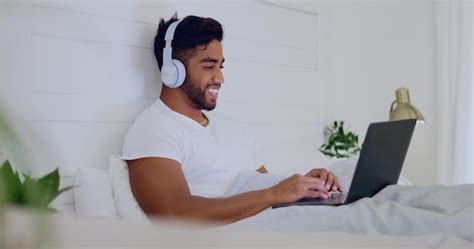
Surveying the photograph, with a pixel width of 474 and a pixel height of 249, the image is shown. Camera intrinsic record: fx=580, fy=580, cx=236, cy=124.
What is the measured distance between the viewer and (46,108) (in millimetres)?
1432

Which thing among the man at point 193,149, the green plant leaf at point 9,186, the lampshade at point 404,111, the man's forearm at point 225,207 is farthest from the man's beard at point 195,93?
the green plant leaf at point 9,186

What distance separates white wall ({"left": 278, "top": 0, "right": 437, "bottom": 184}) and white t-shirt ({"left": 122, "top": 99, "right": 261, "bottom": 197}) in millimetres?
828

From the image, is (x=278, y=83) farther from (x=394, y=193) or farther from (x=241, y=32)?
(x=394, y=193)

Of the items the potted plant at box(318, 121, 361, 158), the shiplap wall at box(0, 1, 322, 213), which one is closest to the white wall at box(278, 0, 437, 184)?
the potted plant at box(318, 121, 361, 158)

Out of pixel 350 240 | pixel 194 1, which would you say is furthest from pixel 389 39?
pixel 350 240

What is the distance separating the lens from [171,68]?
157 centimetres

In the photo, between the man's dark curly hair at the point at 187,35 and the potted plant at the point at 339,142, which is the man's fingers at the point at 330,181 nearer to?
the man's dark curly hair at the point at 187,35

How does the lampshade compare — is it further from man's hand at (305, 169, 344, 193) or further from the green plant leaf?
the green plant leaf

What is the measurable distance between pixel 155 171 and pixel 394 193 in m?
0.54

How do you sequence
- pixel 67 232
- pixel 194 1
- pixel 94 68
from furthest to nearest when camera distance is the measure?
1. pixel 194 1
2. pixel 94 68
3. pixel 67 232

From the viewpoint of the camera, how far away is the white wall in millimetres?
2455

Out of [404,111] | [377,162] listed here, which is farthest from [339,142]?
[377,162]

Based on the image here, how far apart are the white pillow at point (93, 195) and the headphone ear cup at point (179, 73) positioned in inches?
13.2

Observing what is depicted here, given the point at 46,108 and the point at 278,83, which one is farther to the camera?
the point at 278,83
